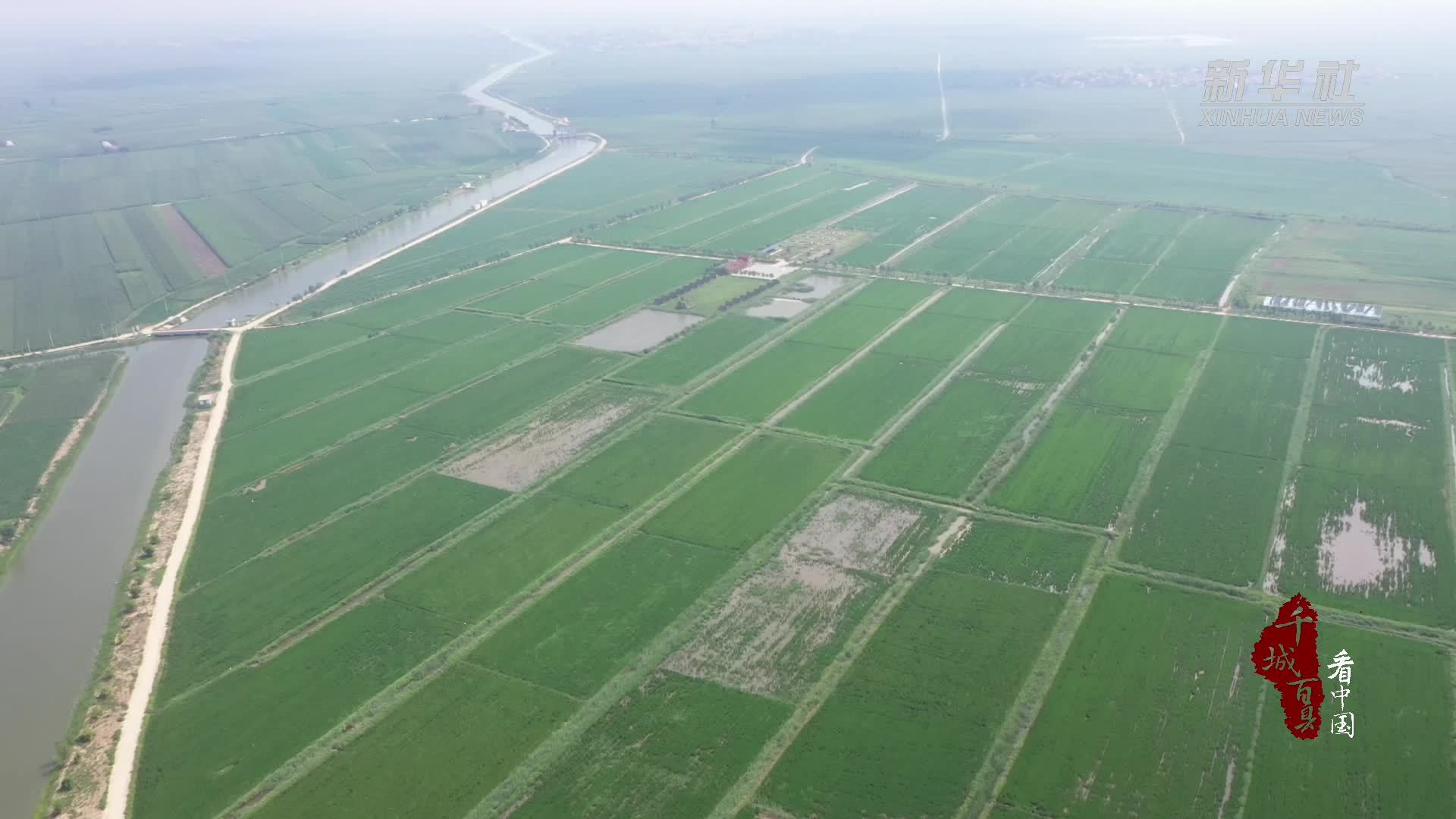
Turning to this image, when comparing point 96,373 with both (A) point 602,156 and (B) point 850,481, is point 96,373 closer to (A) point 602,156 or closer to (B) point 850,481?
(B) point 850,481

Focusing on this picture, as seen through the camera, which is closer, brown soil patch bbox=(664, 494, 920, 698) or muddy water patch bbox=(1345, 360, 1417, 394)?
brown soil patch bbox=(664, 494, 920, 698)

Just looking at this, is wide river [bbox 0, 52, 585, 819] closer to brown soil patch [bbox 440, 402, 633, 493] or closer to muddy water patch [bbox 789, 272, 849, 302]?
brown soil patch [bbox 440, 402, 633, 493]

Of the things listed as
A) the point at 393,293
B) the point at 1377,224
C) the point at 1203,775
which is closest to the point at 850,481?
the point at 1203,775

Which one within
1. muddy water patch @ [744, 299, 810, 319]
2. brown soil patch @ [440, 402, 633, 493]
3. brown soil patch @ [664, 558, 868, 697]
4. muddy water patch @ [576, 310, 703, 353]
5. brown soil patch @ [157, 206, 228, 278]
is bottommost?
brown soil patch @ [664, 558, 868, 697]

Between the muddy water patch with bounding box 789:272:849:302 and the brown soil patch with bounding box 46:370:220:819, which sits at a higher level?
the muddy water patch with bounding box 789:272:849:302

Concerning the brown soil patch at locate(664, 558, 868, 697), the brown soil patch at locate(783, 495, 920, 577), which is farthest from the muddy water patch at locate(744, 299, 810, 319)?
the brown soil patch at locate(664, 558, 868, 697)

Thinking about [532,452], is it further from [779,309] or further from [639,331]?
[779,309]
